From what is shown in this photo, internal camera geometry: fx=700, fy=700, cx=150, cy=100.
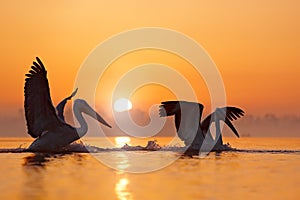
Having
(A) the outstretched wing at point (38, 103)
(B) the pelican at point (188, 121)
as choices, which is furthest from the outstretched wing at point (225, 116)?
(A) the outstretched wing at point (38, 103)

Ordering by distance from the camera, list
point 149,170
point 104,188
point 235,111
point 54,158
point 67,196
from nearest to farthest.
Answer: point 67,196
point 104,188
point 149,170
point 54,158
point 235,111

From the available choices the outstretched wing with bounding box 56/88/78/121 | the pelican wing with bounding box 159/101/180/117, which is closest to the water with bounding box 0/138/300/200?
the outstretched wing with bounding box 56/88/78/121

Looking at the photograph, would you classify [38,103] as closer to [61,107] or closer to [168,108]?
[61,107]

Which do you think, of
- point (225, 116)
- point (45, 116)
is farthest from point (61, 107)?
point (225, 116)

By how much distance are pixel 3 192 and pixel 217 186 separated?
455cm

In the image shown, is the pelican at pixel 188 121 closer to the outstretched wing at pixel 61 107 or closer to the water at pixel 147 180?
the outstretched wing at pixel 61 107

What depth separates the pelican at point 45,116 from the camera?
22719 millimetres

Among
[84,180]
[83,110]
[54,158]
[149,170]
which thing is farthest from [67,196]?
[83,110]

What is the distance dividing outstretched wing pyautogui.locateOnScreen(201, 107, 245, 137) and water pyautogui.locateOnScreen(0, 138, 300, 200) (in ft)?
24.8

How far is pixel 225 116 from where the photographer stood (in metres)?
30.9

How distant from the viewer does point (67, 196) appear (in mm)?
13109

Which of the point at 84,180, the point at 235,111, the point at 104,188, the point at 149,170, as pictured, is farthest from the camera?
the point at 235,111

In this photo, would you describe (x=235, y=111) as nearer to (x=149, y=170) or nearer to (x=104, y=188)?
(x=149, y=170)

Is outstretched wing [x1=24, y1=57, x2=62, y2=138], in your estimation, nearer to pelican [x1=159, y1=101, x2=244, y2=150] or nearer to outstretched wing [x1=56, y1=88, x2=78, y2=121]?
outstretched wing [x1=56, y1=88, x2=78, y2=121]
